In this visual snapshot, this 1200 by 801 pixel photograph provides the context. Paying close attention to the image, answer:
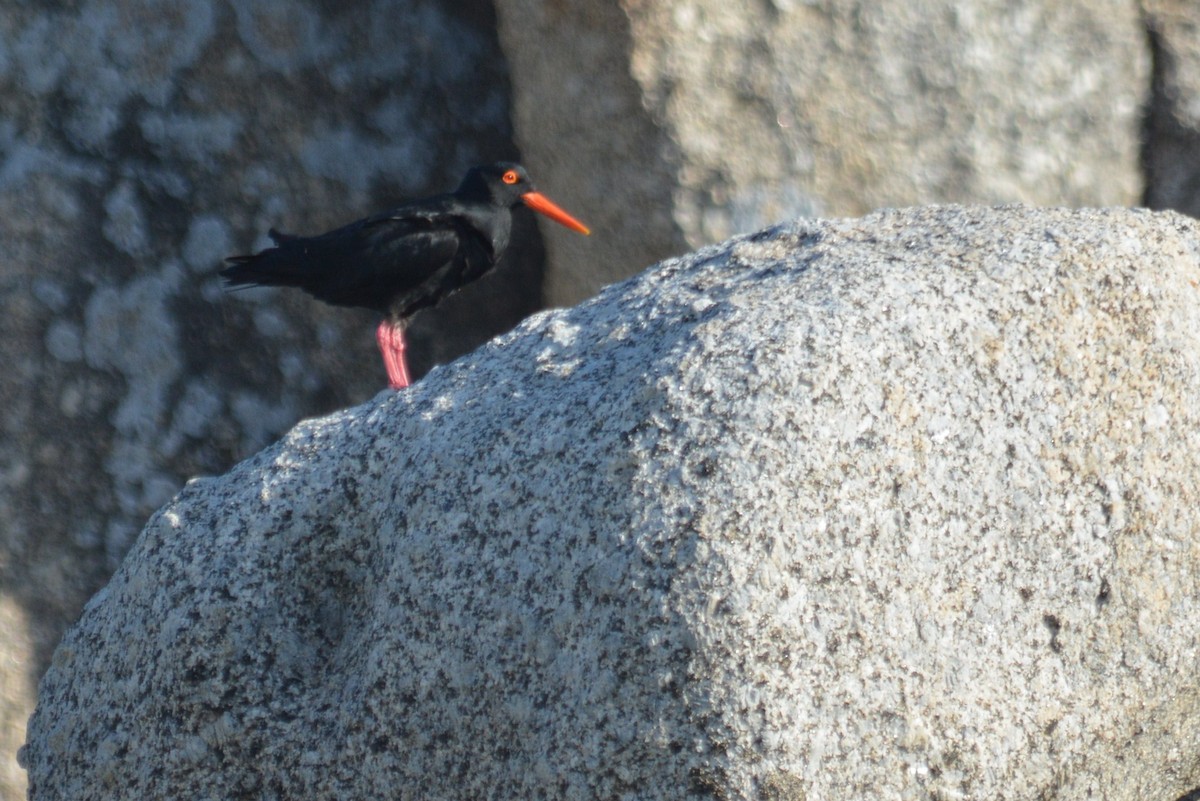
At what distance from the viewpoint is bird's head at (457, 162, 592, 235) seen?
4258 millimetres

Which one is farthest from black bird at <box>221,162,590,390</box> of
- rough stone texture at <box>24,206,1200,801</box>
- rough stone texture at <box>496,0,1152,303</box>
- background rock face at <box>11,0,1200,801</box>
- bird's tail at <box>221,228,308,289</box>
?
rough stone texture at <box>24,206,1200,801</box>

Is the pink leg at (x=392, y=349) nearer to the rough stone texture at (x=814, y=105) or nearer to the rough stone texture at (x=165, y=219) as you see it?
the rough stone texture at (x=165, y=219)

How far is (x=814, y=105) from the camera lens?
4.01 metres

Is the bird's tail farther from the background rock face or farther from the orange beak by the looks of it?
the orange beak

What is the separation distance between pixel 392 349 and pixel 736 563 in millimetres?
2744

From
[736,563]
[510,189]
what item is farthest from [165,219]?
[736,563]

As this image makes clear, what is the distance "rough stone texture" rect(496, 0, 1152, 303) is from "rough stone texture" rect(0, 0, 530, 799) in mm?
541

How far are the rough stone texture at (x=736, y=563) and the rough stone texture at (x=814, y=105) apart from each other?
168 cm

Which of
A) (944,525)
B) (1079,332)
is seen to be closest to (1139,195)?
(1079,332)

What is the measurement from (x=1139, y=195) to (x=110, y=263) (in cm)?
322

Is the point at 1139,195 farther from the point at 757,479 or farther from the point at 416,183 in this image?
the point at 757,479

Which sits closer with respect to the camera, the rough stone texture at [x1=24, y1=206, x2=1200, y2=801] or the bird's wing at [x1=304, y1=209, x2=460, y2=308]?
the rough stone texture at [x1=24, y1=206, x2=1200, y2=801]

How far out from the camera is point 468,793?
195 cm

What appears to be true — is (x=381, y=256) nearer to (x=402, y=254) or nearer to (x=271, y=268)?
(x=402, y=254)
